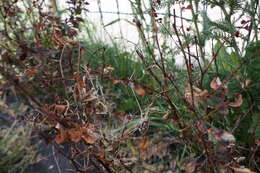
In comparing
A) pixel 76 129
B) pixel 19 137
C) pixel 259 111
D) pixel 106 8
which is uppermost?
pixel 106 8

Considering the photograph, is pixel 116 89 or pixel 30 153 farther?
pixel 116 89

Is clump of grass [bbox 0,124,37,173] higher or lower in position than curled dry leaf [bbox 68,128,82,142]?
lower

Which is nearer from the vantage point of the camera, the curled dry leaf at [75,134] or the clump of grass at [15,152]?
the curled dry leaf at [75,134]

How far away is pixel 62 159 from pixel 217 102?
1468 mm

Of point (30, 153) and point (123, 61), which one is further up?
point (123, 61)

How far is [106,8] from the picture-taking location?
5.48 m

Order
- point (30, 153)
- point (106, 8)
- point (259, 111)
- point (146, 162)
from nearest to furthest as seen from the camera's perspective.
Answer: point (259, 111)
point (146, 162)
point (30, 153)
point (106, 8)

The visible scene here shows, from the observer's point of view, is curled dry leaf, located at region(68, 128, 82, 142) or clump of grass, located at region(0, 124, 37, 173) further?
clump of grass, located at region(0, 124, 37, 173)

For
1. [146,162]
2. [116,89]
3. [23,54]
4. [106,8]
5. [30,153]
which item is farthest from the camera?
[106,8]

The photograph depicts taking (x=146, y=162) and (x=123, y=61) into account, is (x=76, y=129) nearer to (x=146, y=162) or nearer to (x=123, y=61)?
(x=146, y=162)

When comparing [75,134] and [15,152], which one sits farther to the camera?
[15,152]

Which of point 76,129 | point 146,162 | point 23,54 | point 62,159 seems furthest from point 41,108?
point 62,159

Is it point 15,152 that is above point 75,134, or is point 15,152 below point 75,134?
below

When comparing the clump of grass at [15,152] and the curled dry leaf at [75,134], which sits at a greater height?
the curled dry leaf at [75,134]
